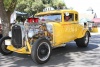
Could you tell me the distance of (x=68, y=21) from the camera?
967 centimetres

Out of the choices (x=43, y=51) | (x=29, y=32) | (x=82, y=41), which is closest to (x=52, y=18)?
(x=29, y=32)

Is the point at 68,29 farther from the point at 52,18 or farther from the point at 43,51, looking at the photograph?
the point at 43,51

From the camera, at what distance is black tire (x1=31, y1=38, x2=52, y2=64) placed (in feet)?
24.4

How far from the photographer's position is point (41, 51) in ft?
25.6

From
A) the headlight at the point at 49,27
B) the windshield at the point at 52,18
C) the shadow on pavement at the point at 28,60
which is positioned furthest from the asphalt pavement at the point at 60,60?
the windshield at the point at 52,18

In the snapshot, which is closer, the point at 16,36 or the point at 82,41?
the point at 16,36

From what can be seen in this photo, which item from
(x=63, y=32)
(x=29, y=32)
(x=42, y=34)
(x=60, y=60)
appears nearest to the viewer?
(x=29, y=32)

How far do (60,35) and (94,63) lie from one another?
6.05ft

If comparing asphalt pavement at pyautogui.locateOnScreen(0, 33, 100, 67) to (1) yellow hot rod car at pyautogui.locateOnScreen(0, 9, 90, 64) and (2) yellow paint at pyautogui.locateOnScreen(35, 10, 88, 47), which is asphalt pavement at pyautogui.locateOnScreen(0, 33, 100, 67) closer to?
(1) yellow hot rod car at pyautogui.locateOnScreen(0, 9, 90, 64)

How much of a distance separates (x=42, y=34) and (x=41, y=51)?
0.95 meters

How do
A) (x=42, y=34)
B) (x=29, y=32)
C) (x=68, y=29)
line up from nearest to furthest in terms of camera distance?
(x=29, y=32)
(x=42, y=34)
(x=68, y=29)

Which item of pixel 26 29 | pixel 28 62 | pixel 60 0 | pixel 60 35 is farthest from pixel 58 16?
pixel 60 0

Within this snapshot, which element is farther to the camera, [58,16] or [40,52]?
[58,16]

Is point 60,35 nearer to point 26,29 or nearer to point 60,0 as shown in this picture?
point 26,29
